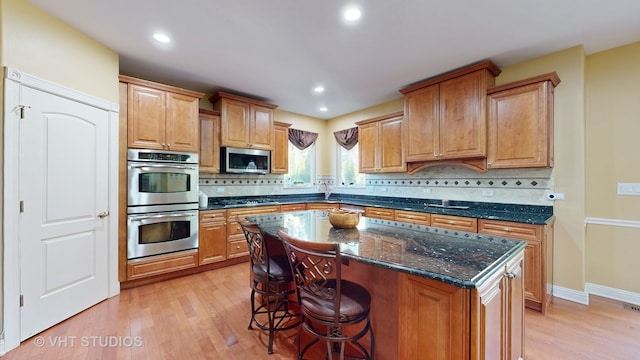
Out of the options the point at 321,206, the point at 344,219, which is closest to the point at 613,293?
the point at 344,219

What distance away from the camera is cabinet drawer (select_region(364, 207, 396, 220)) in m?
3.88

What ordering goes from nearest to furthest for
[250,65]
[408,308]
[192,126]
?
[408,308]
[250,65]
[192,126]

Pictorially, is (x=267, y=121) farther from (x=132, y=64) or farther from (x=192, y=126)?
(x=132, y=64)

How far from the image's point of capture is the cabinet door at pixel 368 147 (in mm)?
4496

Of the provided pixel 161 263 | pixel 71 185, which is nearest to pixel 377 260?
pixel 71 185

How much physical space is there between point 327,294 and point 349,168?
420 centimetres

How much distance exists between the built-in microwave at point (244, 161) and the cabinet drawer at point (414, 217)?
233 cm

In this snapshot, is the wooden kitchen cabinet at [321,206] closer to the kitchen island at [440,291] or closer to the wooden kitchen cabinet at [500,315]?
the kitchen island at [440,291]

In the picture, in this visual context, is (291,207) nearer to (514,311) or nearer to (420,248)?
(420,248)

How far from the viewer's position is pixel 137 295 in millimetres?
2906

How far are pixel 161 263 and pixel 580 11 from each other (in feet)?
16.4

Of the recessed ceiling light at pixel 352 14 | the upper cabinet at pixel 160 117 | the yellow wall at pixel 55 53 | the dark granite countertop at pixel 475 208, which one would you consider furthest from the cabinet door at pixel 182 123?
the recessed ceiling light at pixel 352 14

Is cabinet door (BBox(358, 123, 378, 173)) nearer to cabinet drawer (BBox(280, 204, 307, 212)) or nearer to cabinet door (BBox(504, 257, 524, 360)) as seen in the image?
cabinet drawer (BBox(280, 204, 307, 212))

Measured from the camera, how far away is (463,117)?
324 cm
